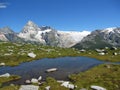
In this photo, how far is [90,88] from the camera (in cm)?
5838

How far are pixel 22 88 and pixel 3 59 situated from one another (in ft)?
235

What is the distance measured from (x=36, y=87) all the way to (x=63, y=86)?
6.73 meters

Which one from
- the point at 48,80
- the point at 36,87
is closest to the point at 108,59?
the point at 48,80

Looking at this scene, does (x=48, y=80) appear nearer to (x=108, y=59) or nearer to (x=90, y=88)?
(x=90, y=88)

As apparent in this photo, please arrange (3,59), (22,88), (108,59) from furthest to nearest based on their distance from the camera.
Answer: (3,59) → (108,59) → (22,88)

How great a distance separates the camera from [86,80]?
2625 inches

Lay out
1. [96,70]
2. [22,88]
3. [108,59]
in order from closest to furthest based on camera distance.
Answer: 1. [22,88]
2. [96,70]
3. [108,59]

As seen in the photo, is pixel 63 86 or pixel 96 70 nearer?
pixel 63 86

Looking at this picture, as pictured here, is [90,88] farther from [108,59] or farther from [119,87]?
[108,59]

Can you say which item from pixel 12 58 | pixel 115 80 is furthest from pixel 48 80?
pixel 12 58

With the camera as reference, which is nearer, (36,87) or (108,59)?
(36,87)

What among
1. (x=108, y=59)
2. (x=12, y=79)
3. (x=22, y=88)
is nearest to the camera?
(x=22, y=88)

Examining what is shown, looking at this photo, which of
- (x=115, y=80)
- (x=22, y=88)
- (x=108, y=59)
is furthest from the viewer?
(x=108, y=59)

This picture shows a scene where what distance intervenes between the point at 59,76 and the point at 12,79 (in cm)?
1435
